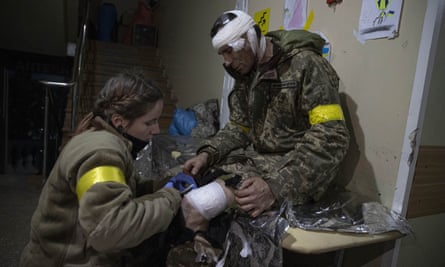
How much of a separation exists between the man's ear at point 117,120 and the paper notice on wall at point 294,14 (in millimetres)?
1072

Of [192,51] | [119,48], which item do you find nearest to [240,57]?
[192,51]

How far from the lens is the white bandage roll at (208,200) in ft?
2.69

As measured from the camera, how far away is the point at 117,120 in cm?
83

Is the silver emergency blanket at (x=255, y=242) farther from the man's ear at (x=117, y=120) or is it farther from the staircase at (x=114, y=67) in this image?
the staircase at (x=114, y=67)

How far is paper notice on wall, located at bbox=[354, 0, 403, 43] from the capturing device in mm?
1031

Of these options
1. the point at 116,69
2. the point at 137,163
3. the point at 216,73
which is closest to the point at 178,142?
the point at 137,163

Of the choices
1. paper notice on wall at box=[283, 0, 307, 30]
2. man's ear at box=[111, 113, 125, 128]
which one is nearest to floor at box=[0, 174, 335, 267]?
man's ear at box=[111, 113, 125, 128]

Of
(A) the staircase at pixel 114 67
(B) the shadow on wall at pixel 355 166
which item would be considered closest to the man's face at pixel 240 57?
(B) the shadow on wall at pixel 355 166

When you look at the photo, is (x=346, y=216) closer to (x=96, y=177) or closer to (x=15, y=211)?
(x=96, y=177)

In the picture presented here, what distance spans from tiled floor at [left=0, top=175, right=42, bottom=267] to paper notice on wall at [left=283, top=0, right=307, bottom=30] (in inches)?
77.3

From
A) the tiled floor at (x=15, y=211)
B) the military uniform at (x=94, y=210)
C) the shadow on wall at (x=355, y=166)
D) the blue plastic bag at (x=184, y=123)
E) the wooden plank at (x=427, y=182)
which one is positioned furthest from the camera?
the blue plastic bag at (x=184, y=123)

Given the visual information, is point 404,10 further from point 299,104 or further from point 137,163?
point 137,163

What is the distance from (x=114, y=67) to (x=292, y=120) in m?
3.75

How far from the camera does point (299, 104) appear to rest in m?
1.09
